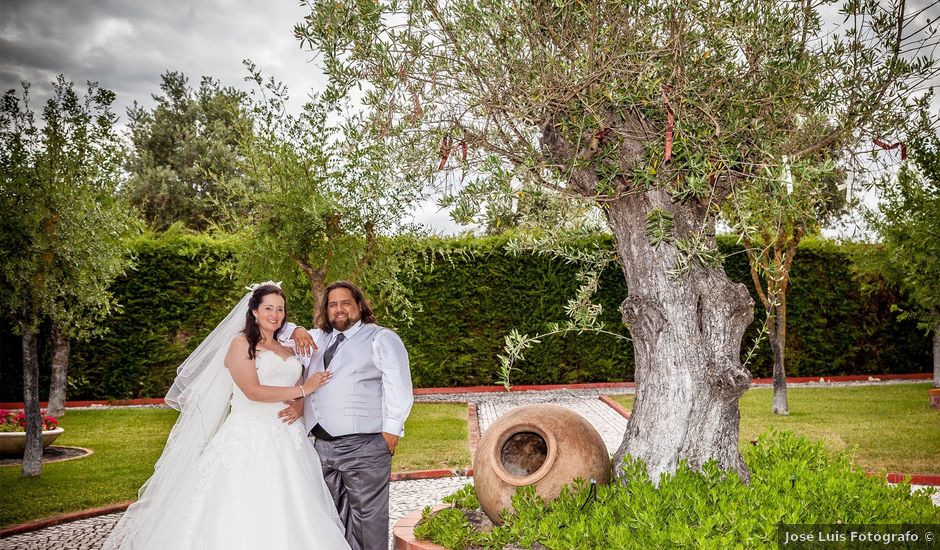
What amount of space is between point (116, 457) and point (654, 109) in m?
8.69

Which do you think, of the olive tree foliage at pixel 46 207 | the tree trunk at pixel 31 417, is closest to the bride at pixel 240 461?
the tree trunk at pixel 31 417

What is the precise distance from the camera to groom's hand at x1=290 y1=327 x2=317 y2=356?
5.33 metres

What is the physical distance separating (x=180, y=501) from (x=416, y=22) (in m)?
3.58

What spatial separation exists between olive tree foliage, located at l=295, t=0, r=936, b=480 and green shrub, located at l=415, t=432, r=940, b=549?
455mm

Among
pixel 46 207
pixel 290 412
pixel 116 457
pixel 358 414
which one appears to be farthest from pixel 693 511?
pixel 116 457

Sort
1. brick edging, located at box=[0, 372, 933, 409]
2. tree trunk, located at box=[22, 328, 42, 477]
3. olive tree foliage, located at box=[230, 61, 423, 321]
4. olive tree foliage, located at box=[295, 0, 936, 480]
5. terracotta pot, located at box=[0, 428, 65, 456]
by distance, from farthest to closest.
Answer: brick edging, located at box=[0, 372, 933, 409]
terracotta pot, located at box=[0, 428, 65, 456]
olive tree foliage, located at box=[230, 61, 423, 321]
tree trunk, located at box=[22, 328, 42, 477]
olive tree foliage, located at box=[295, 0, 936, 480]

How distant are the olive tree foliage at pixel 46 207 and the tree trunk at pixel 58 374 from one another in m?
4.21

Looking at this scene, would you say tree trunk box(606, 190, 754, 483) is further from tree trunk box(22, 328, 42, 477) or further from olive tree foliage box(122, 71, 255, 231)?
olive tree foliage box(122, 71, 255, 231)

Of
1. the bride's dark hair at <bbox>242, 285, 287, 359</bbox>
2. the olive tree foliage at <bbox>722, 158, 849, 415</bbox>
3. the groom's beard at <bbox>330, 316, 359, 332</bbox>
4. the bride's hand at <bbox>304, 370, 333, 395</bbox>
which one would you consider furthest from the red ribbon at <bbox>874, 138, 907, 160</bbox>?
the bride's dark hair at <bbox>242, 285, 287, 359</bbox>

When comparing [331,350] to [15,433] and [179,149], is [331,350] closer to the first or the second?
[15,433]

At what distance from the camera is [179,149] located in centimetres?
2919

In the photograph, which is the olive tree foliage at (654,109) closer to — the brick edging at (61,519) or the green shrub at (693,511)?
the green shrub at (693,511)

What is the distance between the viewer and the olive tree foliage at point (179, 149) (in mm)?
28294

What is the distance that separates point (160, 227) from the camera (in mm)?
27016
